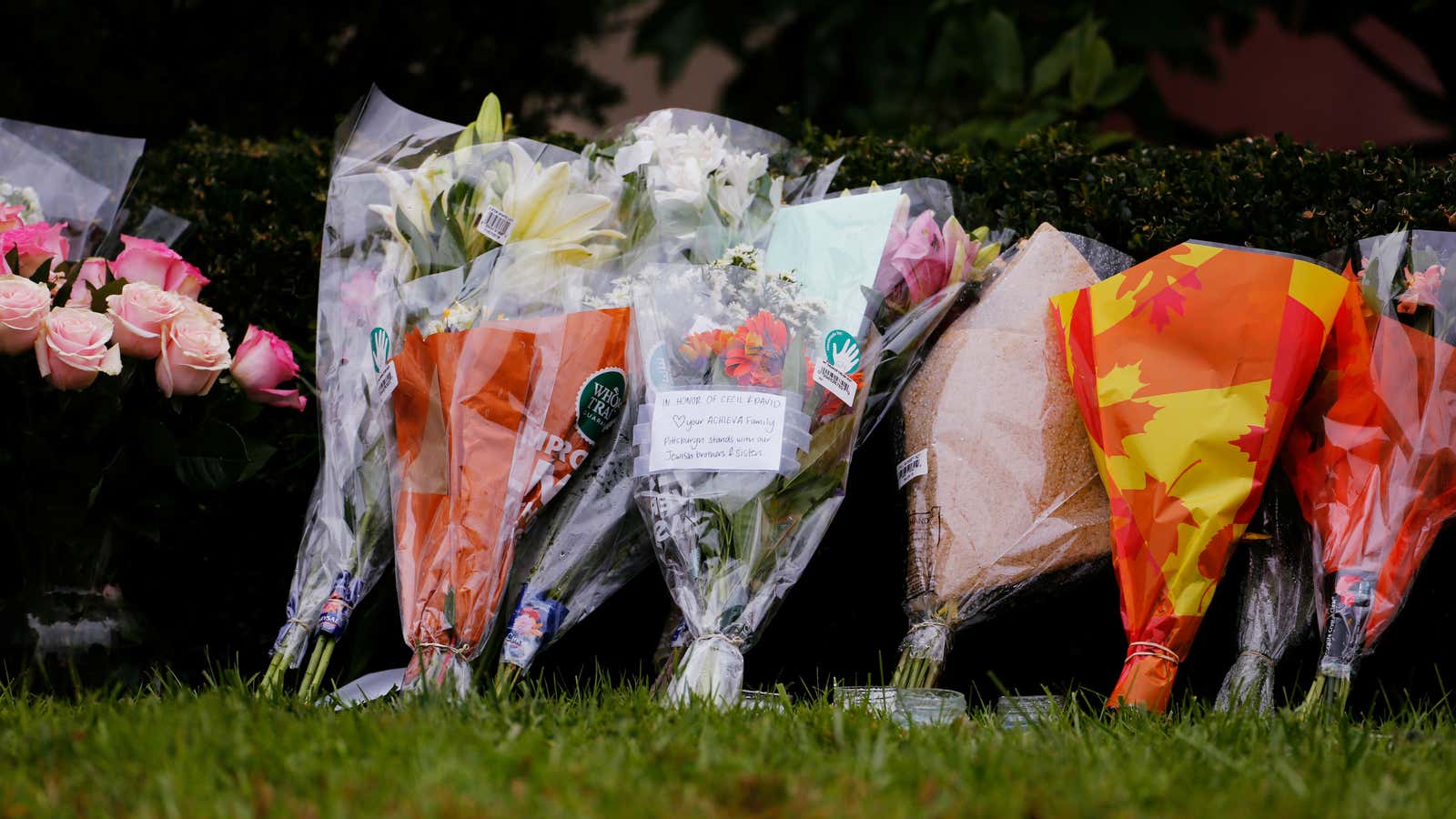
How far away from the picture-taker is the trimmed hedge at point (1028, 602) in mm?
2691

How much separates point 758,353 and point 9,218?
5.48 feet

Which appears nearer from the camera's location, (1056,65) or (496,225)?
(496,225)

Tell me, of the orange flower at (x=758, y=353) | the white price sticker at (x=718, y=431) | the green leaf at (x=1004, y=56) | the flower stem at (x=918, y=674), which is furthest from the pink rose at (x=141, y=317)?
the green leaf at (x=1004, y=56)

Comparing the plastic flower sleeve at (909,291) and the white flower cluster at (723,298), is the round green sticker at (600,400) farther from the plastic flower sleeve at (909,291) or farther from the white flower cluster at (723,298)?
the plastic flower sleeve at (909,291)

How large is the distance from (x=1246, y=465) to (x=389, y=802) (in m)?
1.51

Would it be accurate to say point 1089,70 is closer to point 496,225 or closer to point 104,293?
point 496,225

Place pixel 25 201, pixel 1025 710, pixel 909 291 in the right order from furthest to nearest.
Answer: pixel 25 201 → pixel 909 291 → pixel 1025 710

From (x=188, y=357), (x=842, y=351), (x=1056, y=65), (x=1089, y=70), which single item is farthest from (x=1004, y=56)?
(x=188, y=357)

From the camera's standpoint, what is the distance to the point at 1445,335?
2.21 m

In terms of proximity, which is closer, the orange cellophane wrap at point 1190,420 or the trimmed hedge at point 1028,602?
the orange cellophane wrap at point 1190,420

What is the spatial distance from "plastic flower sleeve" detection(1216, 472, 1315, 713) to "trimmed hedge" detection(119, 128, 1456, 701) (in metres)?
0.30

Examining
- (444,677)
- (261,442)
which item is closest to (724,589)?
(444,677)

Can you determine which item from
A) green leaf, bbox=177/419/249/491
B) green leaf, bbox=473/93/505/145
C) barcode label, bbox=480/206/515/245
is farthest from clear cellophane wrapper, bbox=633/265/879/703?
green leaf, bbox=177/419/249/491

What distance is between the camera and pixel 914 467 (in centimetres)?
241
